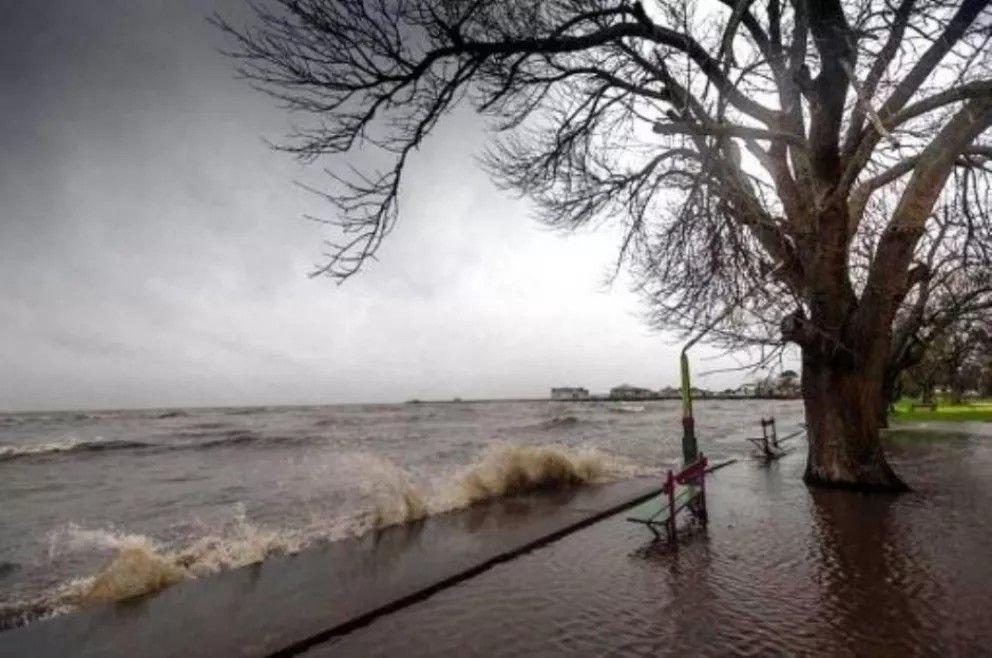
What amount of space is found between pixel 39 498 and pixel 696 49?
57.4 ft

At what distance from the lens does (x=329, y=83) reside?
6098 mm

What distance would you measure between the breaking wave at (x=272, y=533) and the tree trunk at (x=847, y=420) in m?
4.37

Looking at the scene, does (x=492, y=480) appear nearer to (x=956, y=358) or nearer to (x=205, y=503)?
(x=205, y=503)

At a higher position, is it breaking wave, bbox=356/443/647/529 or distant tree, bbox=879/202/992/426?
distant tree, bbox=879/202/992/426

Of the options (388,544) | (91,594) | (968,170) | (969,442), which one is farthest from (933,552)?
(969,442)

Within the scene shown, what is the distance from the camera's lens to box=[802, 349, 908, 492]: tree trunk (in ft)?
28.8

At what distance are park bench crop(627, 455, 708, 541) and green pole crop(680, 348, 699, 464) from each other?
35 cm

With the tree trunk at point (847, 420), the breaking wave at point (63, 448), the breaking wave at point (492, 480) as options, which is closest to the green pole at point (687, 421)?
the tree trunk at point (847, 420)

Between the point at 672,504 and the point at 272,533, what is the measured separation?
5.21 m

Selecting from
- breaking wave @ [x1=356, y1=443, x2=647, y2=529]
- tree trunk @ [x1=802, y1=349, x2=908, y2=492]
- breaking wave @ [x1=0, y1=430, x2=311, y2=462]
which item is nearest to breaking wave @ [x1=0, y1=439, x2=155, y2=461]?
breaking wave @ [x1=0, y1=430, x2=311, y2=462]

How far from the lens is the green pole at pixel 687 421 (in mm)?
7875

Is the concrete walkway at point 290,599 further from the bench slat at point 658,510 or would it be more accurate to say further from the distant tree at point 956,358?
the distant tree at point 956,358

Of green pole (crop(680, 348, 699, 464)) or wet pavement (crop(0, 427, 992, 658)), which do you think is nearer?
wet pavement (crop(0, 427, 992, 658))

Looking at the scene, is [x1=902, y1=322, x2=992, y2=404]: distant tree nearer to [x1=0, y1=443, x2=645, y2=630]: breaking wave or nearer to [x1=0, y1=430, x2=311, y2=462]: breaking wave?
[x1=0, y1=443, x2=645, y2=630]: breaking wave
